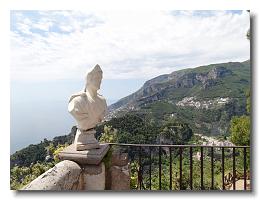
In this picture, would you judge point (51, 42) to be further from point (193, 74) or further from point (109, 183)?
point (193, 74)

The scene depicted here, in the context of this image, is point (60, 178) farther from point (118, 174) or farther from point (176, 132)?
point (176, 132)

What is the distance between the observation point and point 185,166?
10.4 feet

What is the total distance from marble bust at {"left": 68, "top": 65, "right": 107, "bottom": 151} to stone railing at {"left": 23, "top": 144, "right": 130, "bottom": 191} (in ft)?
0.27

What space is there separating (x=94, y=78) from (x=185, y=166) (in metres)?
1.39

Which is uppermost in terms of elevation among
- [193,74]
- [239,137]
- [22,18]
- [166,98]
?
[22,18]

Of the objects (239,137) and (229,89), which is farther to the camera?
(229,89)

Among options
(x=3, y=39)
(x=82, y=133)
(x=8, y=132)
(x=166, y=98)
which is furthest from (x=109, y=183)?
(x=166, y=98)

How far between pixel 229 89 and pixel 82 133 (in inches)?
85.2

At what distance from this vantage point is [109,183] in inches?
102

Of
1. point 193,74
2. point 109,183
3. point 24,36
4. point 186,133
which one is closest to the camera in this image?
point 109,183

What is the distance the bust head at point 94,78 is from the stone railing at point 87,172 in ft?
1.50

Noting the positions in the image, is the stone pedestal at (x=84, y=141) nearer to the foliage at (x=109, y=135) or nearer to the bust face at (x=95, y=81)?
the bust face at (x=95, y=81)

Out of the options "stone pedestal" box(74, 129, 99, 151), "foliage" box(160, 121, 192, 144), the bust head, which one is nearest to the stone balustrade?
"stone pedestal" box(74, 129, 99, 151)

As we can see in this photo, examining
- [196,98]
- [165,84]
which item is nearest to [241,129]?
[165,84]
